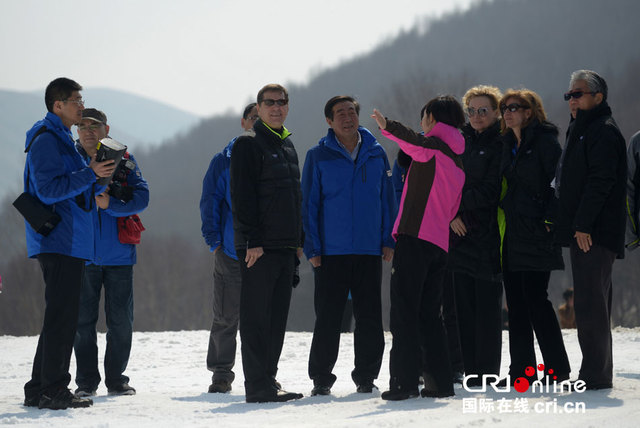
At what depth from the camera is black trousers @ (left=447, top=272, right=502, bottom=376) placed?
5.53 meters

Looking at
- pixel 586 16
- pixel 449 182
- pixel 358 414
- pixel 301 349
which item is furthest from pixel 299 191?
pixel 586 16

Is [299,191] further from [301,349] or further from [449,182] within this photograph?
[301,349]

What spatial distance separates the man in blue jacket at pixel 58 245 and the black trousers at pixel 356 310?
5.51ft

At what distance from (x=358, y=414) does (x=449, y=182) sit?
1618 millimetres

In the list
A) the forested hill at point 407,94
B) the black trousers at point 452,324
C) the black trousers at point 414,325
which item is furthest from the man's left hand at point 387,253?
the forested hill at point 407,94

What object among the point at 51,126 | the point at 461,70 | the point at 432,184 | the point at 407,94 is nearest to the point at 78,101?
the point at 51,126

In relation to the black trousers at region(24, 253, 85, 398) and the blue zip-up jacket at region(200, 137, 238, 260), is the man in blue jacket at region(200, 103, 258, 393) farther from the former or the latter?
the black trousers at region(24, 253, 85, 398)

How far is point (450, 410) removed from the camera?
14.4 ft

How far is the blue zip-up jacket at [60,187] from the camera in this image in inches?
191

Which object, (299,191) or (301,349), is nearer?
(299,191)

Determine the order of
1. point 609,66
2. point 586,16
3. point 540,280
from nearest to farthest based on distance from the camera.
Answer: point 540,280 → point 609,66 → point 586,16

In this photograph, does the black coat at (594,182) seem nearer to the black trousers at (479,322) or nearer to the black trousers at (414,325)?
the black trousers at (479,322)

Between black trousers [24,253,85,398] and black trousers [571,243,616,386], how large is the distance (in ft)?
10.5

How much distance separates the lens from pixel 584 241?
16.3 ft
